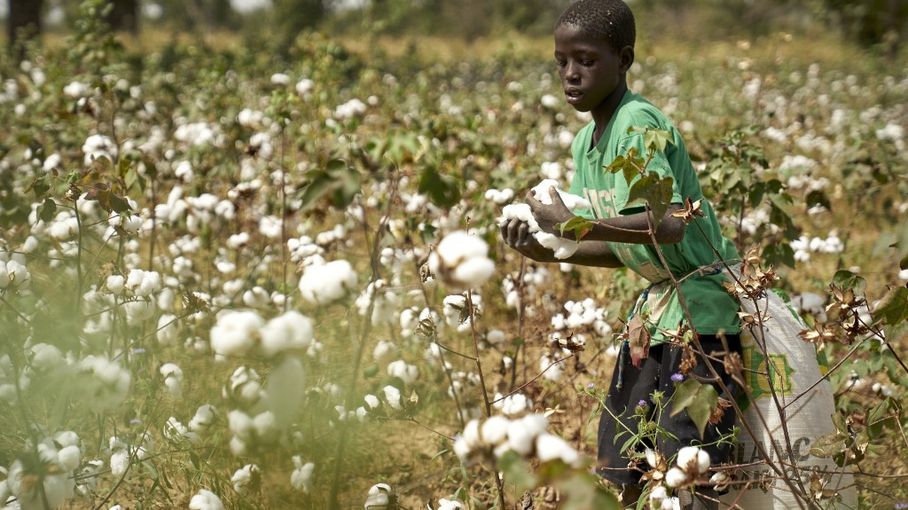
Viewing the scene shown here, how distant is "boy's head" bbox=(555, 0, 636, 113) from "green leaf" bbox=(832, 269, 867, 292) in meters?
0.58

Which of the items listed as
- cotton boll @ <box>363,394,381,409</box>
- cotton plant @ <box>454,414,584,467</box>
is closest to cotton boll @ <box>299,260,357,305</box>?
cotton plant @ <box>454,414,584,467</box>

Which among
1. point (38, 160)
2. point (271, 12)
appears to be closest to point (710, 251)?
point (38, 160)

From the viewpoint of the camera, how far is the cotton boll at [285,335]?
0.97m

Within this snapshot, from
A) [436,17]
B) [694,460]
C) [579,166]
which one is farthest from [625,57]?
[436,17]

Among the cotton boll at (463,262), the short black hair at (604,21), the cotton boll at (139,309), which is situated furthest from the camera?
the cotton boll at (139,309)

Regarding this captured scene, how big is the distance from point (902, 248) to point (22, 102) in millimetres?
5775

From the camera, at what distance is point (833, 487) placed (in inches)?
71.7

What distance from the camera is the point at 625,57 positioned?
182 cm

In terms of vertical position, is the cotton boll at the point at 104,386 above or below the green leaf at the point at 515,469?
below

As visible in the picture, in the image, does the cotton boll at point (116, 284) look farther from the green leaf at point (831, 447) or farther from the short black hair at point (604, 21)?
the green leaf at point (831, 447)

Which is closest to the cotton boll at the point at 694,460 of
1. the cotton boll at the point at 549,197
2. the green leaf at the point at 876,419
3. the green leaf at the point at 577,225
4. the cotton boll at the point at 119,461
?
the green leaf at the point at 577,225

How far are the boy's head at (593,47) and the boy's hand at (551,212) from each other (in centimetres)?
32

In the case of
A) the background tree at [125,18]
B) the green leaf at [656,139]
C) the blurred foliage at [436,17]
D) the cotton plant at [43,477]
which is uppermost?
the green leaf at [656,139]

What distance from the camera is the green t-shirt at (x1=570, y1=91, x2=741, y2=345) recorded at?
1.74m
